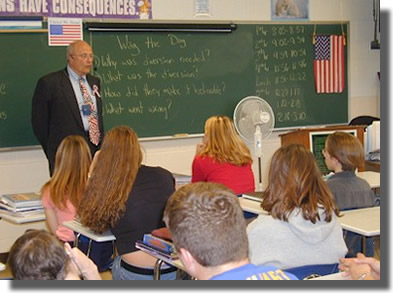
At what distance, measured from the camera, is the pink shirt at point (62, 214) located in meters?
4.00

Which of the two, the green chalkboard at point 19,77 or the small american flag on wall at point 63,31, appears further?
the small american flag on wall at point 63,31

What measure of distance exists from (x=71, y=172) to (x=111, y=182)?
76 centimetres

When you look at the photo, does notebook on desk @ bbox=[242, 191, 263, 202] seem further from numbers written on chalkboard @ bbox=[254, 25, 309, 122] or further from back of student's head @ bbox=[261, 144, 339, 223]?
numbers written on chalkboard @ bbox=[254, 25, 309, 122]

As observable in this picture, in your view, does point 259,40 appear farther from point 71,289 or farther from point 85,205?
point 71,289

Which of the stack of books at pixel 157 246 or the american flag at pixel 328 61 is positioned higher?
the american flag at pixel 328 61

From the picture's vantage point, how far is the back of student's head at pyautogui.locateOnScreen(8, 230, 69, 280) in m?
1.86

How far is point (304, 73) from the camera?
702cm

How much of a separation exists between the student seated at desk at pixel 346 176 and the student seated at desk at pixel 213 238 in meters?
2.21

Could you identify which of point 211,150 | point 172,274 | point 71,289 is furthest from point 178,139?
point 71,289

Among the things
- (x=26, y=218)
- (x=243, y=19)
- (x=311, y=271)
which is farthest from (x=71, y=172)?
(x=243, y=19)

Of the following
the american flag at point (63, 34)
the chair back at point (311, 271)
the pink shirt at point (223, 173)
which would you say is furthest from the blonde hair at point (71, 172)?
the american flag at point (63, 34)

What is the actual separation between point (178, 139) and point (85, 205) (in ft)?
10.2

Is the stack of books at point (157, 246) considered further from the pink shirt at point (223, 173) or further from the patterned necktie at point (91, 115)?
the patterned necktie at point (91, 115)

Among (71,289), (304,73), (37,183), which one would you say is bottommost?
(37,183)
